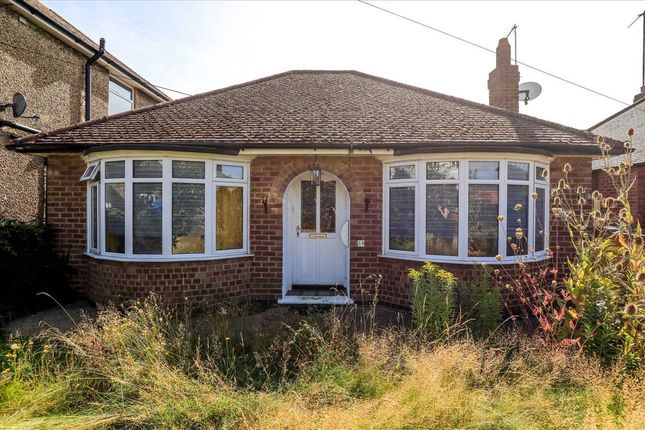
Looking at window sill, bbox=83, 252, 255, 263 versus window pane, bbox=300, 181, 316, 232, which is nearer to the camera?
window sill, bbox=83, 252, 255, 263

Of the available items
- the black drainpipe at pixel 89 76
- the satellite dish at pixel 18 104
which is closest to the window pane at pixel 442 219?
the satellite dish at pixel 18 104

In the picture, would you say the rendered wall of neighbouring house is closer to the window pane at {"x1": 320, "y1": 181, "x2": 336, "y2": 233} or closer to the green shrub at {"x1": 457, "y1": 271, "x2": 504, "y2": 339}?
the window pane at {"x1": 320, "y1": 181, "x2": 336, "y2": 233}

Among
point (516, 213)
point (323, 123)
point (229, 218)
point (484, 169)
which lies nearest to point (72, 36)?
point (229, 218)

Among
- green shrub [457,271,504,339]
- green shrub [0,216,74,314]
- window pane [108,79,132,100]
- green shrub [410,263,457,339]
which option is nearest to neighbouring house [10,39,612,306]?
green shrub [0,216,74,314]

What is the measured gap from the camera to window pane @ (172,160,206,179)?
7.03 metres

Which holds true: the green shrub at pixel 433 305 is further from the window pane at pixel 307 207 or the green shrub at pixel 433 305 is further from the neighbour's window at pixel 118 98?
the neighbour's window at pixel 118 98

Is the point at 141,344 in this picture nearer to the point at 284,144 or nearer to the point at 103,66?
the point at 284,144

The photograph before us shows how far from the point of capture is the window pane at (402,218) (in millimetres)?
7383

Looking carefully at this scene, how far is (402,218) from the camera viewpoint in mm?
7500

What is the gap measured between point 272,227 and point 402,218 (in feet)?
8.83

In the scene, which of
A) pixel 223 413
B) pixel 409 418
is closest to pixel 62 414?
pixel 223 413

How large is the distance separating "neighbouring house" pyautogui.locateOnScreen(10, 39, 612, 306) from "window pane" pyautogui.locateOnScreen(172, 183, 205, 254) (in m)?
0.03

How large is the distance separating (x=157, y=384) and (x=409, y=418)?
2423 millimetres

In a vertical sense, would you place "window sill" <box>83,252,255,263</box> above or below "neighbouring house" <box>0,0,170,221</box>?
below
